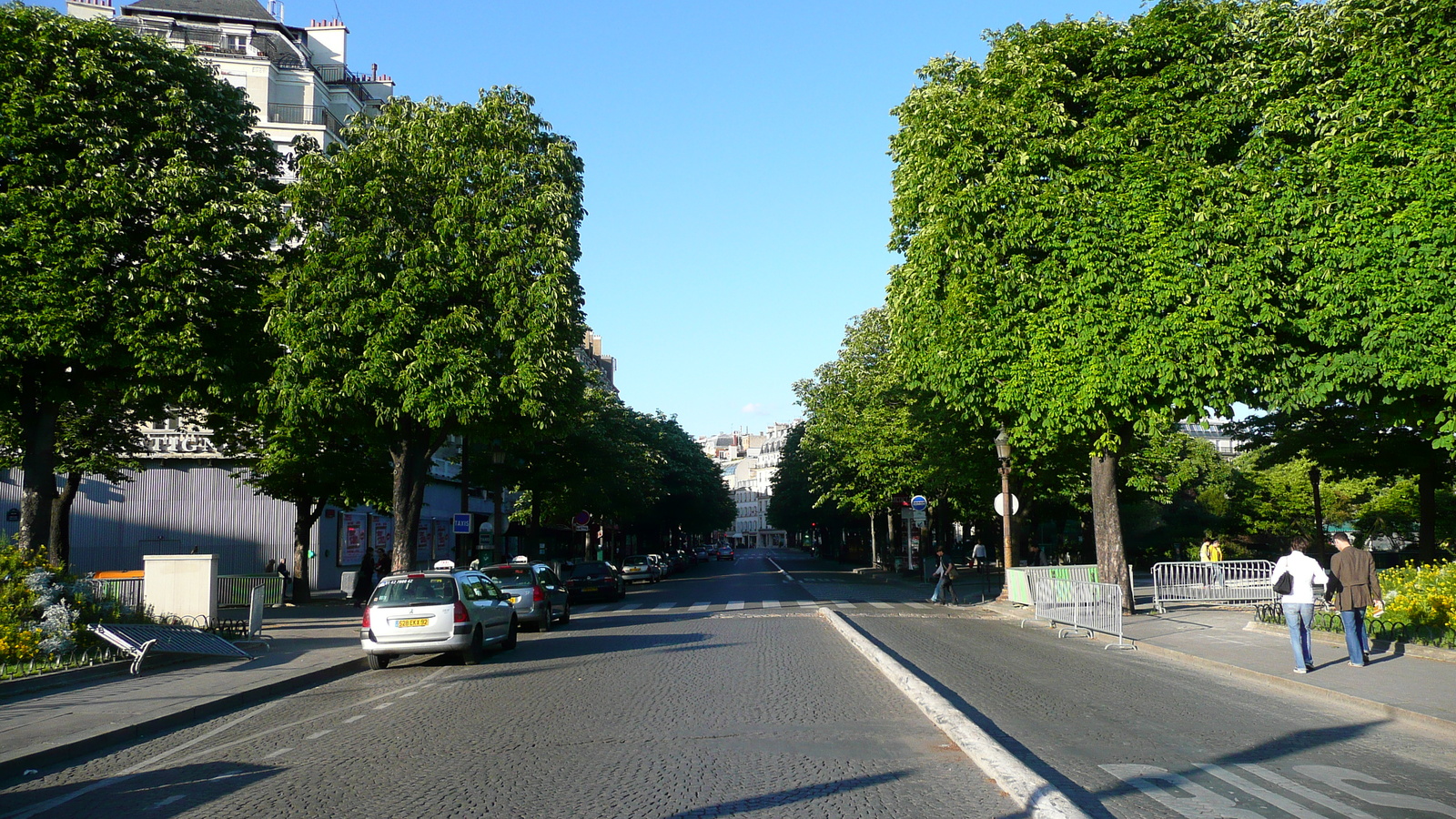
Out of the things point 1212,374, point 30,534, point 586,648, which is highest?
point 1212,374

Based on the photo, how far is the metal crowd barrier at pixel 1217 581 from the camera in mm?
25281

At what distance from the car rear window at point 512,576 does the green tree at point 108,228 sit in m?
6.96

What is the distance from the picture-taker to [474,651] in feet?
54.1

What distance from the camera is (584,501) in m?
50.7

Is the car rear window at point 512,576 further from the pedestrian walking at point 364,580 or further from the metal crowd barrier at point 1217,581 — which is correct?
the metal crowd barrier at point 1217,581

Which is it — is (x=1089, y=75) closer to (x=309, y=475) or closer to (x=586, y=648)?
(x=586, y=648)

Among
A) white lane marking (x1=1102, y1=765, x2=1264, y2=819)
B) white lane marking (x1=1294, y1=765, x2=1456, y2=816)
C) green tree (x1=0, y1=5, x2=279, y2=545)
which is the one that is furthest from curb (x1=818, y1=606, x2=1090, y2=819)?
green tree (x1=0, y1=5, x2=279, y2=545)

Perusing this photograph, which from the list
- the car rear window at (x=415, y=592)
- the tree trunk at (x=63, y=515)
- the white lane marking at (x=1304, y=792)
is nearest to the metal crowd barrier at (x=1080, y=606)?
the white lane marking at (x=1304, y=792)

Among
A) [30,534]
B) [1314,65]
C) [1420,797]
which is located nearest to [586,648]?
[30,534]

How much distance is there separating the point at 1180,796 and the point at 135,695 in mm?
10942

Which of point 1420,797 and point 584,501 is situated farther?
point 584,501

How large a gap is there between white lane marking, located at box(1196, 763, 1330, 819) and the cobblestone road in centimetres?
167

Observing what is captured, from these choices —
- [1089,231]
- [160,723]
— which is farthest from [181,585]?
[1089,231]

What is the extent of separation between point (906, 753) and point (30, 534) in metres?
17.6
